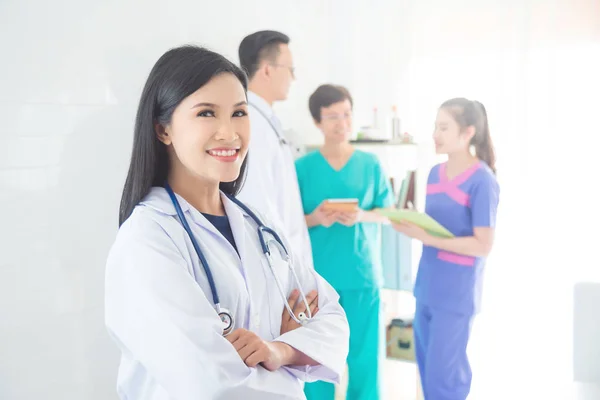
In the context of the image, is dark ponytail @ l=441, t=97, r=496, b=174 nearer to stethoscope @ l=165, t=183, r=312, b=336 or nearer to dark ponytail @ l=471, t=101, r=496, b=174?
dark ponytail @ l=471, t=101, r=496, b=174

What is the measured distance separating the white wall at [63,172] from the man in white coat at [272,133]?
13.8 inches

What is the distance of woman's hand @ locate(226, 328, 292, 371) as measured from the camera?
1.06m

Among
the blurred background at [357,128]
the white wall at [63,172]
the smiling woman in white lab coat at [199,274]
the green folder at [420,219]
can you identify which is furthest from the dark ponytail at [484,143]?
the smiling woman in white lab coat at [199,274]

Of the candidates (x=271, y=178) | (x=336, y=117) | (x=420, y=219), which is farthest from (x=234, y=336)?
(x=336, y=117)

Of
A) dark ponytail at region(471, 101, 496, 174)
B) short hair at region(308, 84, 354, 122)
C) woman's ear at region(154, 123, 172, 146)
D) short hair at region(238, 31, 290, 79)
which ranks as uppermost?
short hair at region(238, 31, 290, 79)

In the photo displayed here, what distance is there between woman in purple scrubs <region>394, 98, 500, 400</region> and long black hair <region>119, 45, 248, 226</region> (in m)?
1.46

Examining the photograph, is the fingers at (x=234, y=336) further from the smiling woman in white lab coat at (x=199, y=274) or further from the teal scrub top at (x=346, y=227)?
the teal scrub top at (x=346, y=227)

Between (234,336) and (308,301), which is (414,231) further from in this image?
(234,336)

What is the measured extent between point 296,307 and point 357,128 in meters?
2.06

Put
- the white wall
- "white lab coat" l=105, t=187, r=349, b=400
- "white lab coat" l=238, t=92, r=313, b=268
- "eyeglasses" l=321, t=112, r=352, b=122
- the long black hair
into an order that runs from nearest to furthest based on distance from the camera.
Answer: "white lab coat" l=105, t=187, r=349, b=400
the long black hair
the white wall
"white lab coat" l=238, t=92, r=313, b=268
"eyeglasses" l=321, t=112, r=352, b=122

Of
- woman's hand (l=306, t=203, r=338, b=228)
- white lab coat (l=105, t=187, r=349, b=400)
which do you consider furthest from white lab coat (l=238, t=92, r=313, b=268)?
white lab coat (l=105, t=187, r=349, b=400)

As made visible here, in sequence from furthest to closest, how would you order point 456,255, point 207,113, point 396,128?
point 396,128 → point 456,255 → point 207,113

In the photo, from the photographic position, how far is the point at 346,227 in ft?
8.32

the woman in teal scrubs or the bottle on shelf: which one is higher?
the bottle on shelf
